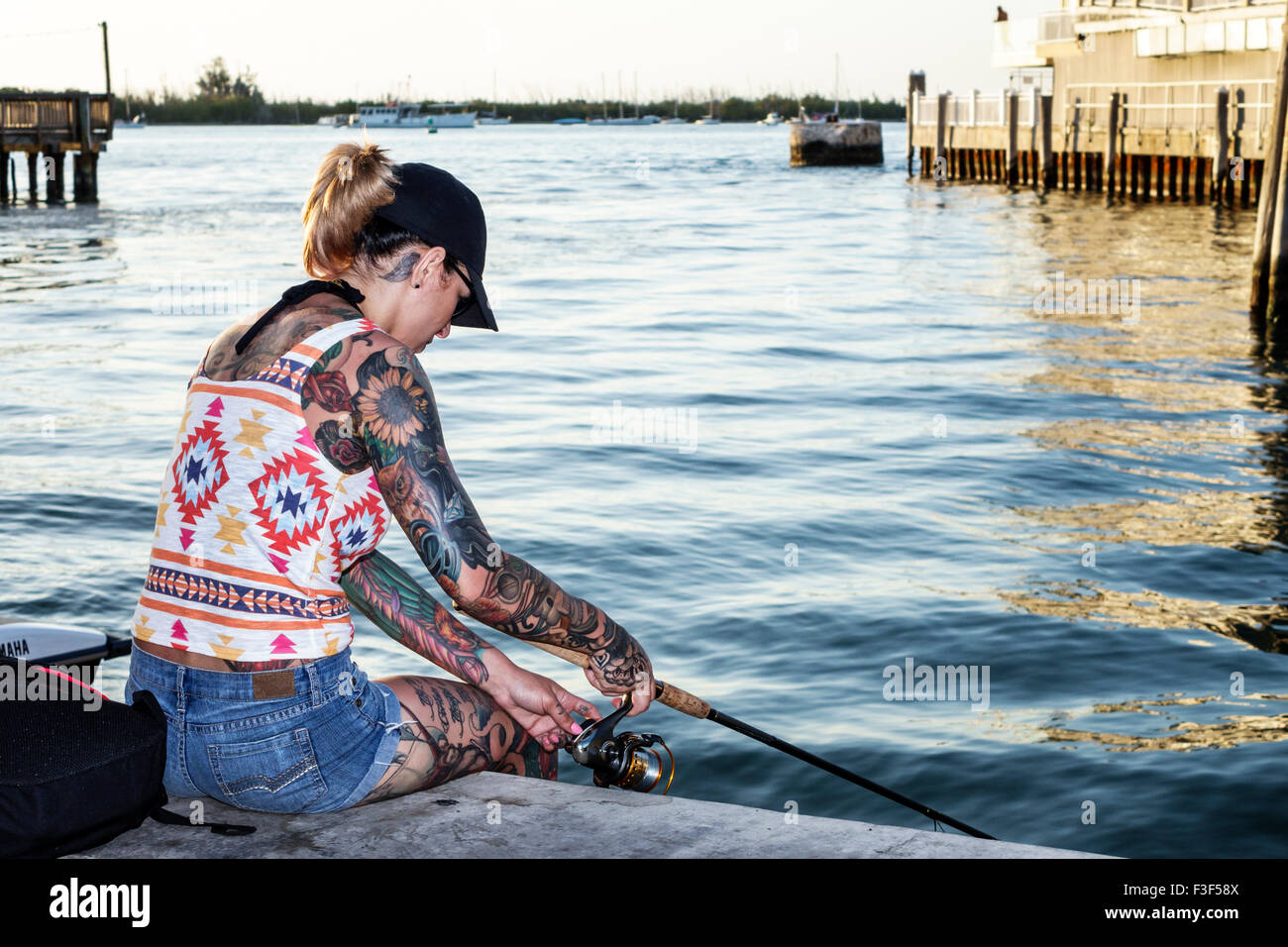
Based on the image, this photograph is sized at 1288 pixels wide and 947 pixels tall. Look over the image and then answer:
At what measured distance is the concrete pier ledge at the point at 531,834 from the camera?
3340mm

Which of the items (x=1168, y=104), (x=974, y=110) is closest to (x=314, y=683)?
(x=1168, y=104)

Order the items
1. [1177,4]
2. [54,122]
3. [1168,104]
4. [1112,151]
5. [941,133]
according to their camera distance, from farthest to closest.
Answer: [941,133], [1177,4], [54,122], [1112,151], [1168,104]

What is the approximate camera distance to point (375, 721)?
3439 millimetres

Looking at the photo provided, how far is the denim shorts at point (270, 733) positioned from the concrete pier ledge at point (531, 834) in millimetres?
95

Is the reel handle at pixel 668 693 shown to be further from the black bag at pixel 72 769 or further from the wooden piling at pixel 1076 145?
the wooden piling at pixel 1076 145

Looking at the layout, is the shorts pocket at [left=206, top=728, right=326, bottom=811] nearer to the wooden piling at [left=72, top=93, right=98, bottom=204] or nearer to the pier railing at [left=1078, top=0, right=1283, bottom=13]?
the pier railing at [left=1078, top=0, right=1283, bottom=13]

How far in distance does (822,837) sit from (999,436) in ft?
36.0

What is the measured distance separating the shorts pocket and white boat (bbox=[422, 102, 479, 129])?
185 m

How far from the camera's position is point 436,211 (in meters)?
3.32

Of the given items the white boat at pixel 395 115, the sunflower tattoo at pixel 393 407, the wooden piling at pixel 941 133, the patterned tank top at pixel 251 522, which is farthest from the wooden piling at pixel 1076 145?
the white boat at pixel 395 115

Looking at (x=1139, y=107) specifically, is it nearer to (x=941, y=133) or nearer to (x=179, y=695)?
(x=941, y=133)

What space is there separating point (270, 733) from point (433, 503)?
61cm
